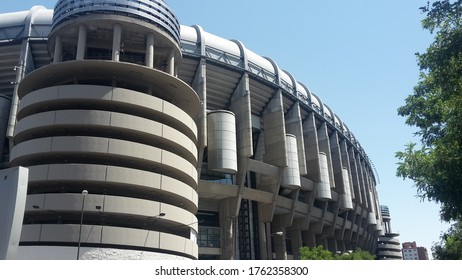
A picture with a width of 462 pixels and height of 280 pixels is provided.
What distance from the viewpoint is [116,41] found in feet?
155

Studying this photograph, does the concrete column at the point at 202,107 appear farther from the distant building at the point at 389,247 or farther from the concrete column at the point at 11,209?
the distant building at the point at 389,247

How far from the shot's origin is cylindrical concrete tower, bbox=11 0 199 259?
39.2m

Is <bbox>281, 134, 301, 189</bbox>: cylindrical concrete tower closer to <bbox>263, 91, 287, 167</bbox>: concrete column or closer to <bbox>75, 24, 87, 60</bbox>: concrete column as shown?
<bbox>263, 91, 287, 167</bbox>: concrete column

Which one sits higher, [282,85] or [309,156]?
[282,85]

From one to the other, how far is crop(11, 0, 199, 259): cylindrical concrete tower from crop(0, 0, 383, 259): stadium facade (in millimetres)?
139

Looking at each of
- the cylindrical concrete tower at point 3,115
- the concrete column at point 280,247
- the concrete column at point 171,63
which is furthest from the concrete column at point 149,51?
the concrete column at point 280,247

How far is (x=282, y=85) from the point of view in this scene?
6888cm

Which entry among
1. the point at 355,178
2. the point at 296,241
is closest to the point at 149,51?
the point at 296,241

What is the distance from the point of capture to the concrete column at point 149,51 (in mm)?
47803

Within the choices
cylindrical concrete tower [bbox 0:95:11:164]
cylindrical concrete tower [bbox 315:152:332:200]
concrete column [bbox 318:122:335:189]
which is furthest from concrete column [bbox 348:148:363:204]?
cylindrical concrete tower [bbox 0:95:11:164]
